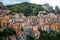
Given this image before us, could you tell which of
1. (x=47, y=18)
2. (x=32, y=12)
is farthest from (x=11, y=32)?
(x=32, y=12)

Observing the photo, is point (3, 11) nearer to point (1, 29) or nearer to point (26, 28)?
point (26, 28)

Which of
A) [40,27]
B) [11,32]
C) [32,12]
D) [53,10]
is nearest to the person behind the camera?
[11,32]

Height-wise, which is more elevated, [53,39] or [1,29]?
[1,29]

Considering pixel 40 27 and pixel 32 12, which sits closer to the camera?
pixel 40 27

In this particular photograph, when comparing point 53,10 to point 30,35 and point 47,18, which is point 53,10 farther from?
point 30,35

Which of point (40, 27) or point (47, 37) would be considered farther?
point (40, 27)

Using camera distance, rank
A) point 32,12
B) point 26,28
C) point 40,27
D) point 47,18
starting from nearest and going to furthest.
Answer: point 26,28
point 40,27
point 47,18
point 32,12

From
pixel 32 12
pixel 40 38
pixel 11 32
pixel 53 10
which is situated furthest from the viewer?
pixel 53 10

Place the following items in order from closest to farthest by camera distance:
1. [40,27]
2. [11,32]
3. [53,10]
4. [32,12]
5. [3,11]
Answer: [11,32], [40,27], [3,11], [32,12], [53,10]

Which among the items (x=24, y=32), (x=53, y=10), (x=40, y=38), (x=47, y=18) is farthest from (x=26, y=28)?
(x=53, y=10)
